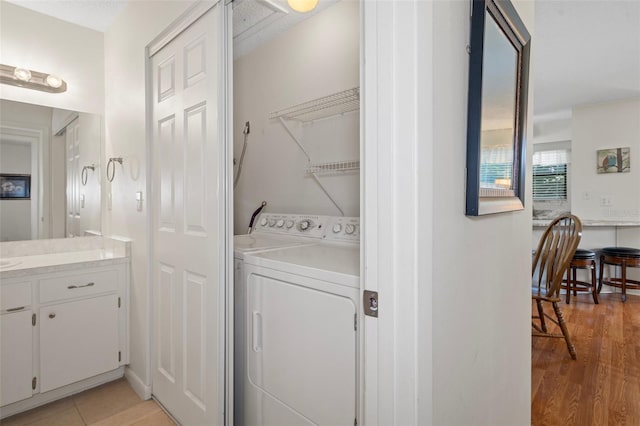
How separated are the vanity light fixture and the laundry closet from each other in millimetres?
1276

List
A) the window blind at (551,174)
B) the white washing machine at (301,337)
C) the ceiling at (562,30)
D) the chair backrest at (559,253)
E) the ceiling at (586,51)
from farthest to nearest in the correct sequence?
the window blind at (551,174) → the chair backrest at (559,253) → the ceiling at (586,51) → the ceiling at (562,30) → the white washing machine at (301,337)

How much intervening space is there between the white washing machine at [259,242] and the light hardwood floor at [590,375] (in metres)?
1.60

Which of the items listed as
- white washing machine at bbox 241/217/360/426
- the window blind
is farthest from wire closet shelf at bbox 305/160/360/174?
the window blind

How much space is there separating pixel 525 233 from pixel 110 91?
2.81m

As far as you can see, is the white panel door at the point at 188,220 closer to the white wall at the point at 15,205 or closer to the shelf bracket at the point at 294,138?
the shelf bracket at the point at 294,138

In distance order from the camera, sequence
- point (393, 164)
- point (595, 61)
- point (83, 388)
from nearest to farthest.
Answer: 1. point (393, 164)
2. point (83, 388)
3. point (595, 61)

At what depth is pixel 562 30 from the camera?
2678 millimetres

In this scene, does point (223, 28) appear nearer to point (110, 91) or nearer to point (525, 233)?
point (110, 91)

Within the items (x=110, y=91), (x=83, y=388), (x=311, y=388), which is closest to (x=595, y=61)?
(x=311, y=388)

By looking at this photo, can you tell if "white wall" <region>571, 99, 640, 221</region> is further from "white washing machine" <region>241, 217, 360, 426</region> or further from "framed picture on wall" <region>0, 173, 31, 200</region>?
"framed picture on wall" <region>0, 173, 31, 200</region>

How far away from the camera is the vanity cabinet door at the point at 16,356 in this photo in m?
1.76

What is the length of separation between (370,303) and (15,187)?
8.15 feet

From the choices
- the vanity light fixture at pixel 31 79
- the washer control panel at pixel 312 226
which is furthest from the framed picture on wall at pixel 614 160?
the vanity light fixture at pixel 31 79

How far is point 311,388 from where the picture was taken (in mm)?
1209
